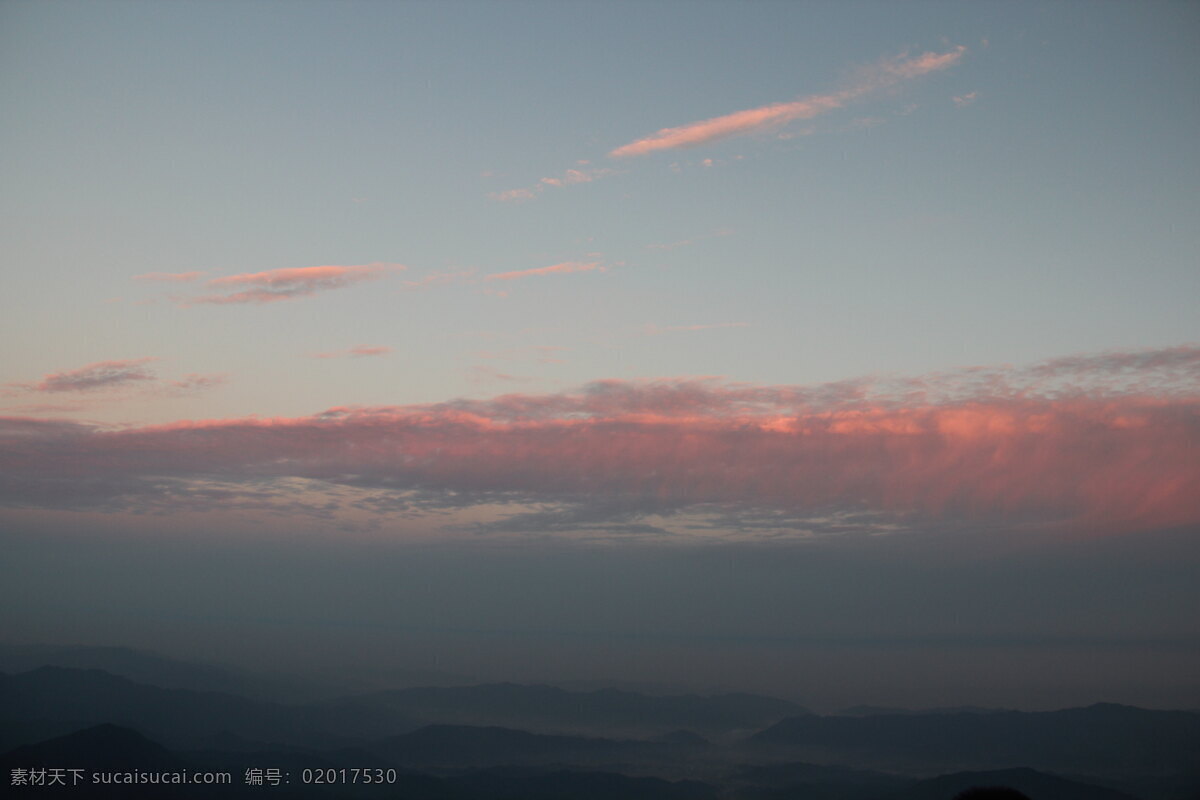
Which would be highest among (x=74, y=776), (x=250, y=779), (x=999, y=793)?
(x=999, y=793)

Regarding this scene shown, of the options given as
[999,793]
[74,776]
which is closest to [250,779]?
[999,793]

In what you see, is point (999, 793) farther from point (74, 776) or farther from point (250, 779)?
point (74, 776)

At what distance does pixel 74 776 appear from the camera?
19938cm

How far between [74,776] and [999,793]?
835 ft

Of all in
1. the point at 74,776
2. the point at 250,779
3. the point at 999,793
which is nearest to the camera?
the point at 999,793

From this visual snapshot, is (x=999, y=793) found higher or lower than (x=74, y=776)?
higher

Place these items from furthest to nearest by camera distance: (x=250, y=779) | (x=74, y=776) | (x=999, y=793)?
(x=74, y=776) < (x=250, y=779) < (x=999, y=793)

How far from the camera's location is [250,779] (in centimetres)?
4950

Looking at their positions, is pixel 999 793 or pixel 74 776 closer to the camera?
pixel 999 793

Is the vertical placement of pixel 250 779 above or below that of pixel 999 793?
below

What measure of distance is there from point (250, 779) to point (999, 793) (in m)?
51.4

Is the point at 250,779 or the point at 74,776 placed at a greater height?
the point at 250,779

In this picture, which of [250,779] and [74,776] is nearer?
[250,779]
